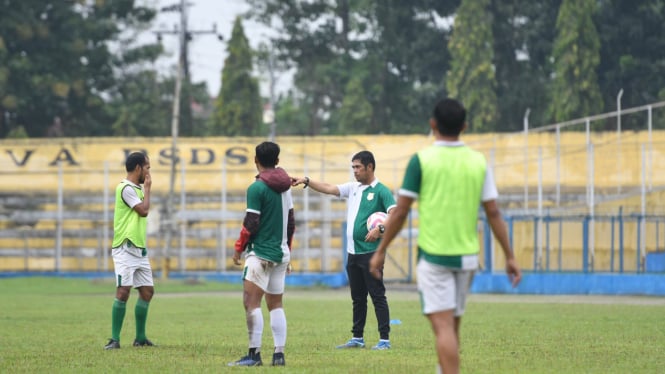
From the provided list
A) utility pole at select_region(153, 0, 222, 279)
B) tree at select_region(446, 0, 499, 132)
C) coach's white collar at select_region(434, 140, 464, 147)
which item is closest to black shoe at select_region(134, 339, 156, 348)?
coach's white collar at select_region(434, 140, 464, 147)

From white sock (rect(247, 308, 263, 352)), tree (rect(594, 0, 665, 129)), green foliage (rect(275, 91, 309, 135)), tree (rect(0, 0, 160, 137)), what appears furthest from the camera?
green foliage (rect(275, 91, 309, 135))

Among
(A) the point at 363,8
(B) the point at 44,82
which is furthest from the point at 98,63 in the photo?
(A) the point at 363,8

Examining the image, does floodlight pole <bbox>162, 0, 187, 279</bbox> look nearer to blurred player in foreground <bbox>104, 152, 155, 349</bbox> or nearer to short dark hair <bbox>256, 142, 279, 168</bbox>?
blurred player in foreground <bbox>104, 152, 155, 349</bbox>

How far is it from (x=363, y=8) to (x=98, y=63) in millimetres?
11577

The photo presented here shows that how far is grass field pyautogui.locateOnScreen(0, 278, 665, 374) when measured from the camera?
12297 millimetres

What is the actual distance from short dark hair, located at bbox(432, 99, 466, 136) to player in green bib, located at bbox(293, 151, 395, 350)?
5144mm

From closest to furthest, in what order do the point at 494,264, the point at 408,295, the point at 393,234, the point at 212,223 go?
the point at 393,234 → the point at 408,295 → the point at 494,264 → the point at 212,223

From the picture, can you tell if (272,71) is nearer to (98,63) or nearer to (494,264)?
(98,63)

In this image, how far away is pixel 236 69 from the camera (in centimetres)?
5722

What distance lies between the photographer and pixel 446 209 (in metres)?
9.18

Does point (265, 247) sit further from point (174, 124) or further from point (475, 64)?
point (475, 64)

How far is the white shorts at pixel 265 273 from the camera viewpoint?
1201 cm

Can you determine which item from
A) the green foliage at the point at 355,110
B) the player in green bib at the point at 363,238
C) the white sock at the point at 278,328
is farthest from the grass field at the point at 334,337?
the green foliage at the point at 355,110

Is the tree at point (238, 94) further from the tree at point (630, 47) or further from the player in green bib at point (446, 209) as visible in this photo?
the player in green bib at point (446, 209)
